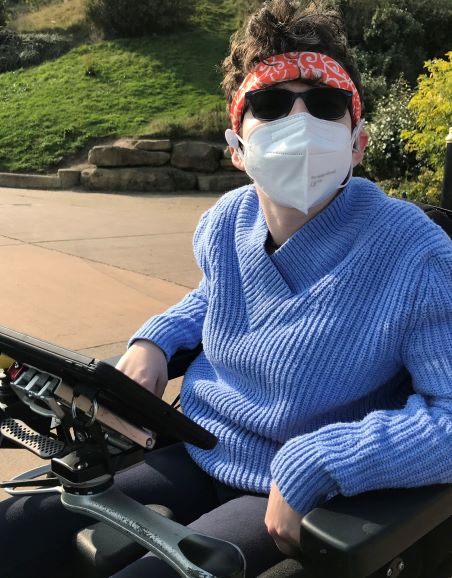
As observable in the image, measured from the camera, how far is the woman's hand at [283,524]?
1434 mm

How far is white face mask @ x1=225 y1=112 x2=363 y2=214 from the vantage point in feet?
5.79

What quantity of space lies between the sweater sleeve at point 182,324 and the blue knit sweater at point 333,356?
0.43ft

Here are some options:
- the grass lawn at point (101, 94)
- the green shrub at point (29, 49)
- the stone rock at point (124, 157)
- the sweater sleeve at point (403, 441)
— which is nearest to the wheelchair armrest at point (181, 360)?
the sweater sleeve at point (403, 441)

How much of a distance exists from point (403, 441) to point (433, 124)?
5950 millimetres

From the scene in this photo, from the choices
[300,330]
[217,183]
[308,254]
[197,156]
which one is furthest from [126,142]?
[300,330]

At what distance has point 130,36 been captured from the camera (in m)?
19.1

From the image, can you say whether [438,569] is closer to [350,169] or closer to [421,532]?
[421,532]

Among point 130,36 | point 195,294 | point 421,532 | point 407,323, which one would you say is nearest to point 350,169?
point 407,323

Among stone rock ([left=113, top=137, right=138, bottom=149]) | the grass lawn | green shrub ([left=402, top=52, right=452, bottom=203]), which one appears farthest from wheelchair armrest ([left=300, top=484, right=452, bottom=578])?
the grass lawn

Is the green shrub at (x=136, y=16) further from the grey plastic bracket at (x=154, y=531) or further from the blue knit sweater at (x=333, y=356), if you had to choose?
the grey plastic bracket at (x=154, y=531)

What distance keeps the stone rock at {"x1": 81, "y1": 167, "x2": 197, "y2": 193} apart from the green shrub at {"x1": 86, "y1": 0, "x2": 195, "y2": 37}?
25.3 feet

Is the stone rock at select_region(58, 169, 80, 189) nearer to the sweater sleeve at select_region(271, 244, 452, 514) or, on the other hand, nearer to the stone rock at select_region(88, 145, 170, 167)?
the stone rock at select_region(88, 145, 170, 167)

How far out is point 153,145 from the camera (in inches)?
518

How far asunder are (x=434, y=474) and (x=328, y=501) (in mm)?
225
